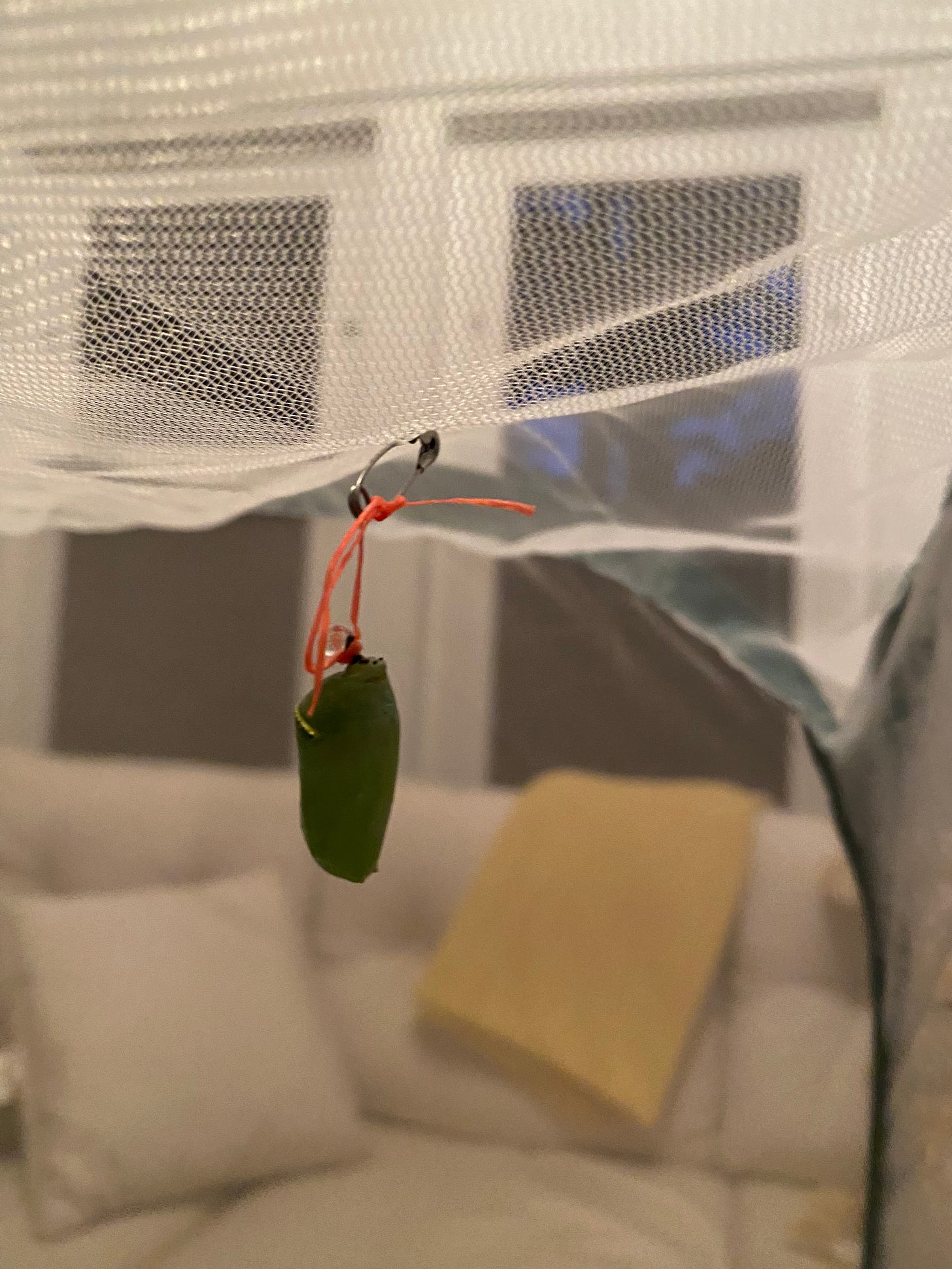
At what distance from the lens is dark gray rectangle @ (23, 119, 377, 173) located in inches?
11.7

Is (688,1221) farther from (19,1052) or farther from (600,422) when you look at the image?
(600,422)

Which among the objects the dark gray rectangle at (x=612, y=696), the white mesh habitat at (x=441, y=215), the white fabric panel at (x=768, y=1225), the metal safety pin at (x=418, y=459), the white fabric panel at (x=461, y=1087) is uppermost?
the white mesh habitat at (x=441, y=215)

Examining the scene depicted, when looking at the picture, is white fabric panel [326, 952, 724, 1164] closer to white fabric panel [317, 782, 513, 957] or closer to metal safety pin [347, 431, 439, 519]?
white fabric panel [317, 782, 513, 957]

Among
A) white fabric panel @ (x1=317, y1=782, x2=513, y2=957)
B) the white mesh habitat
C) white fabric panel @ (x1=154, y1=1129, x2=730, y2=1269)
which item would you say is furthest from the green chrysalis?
white fabric panel @ (x1=317, y1=782, x2=513, y2=957)

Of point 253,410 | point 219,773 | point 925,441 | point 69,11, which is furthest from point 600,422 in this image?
point 219,773

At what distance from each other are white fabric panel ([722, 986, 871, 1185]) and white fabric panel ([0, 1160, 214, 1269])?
27.6 inches

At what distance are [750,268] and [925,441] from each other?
0.30 m

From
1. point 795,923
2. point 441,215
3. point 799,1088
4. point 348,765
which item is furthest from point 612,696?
point 441,215

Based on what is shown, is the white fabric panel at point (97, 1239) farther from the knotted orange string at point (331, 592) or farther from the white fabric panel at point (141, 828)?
the knotted orange string at point (331, 592)

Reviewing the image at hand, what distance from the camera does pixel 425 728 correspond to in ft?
5.24

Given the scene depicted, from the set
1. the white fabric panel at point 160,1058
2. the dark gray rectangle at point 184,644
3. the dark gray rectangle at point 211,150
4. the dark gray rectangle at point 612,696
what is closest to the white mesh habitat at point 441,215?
the dark gray rectangle at point 211,150

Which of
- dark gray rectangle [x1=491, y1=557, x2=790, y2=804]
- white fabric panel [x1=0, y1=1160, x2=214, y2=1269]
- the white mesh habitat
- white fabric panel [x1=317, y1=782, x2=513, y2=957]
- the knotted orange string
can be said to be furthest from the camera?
dark gray rectangle [x1=491, y1=557, x2=790, y2=804]

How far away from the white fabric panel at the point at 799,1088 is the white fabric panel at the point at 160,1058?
52 centimetres

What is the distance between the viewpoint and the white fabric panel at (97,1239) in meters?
1.00
